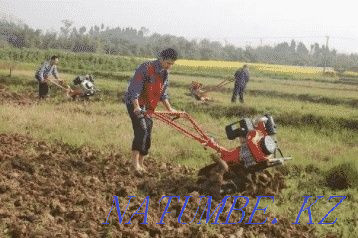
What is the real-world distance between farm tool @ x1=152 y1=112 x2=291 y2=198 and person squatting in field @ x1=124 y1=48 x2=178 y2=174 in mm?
334

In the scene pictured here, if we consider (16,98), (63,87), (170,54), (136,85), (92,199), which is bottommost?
(92,199)

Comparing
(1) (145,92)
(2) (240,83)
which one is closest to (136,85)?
(1) (145,92)

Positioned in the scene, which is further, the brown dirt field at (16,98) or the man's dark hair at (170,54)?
the brown dirt field at (16,98)

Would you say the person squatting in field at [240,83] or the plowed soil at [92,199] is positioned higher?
the person squatting in field at [240,83]

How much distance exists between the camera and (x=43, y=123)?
11.2 meters

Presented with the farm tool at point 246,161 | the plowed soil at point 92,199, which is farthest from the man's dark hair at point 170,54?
the plowed soil at point 92,199

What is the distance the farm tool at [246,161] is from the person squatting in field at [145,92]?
33cm

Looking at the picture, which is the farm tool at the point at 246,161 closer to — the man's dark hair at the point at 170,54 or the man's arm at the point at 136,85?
the man's arm at the point at 136,85

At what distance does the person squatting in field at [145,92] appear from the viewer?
277 inches

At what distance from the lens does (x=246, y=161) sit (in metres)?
6.63

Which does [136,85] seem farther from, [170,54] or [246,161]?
[246,161]

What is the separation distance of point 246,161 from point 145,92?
5.97 ft

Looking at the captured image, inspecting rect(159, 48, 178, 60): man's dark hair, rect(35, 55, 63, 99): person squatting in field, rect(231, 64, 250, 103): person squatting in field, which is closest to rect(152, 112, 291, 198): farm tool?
rect(159, 48, 178, 60): man's dark hair

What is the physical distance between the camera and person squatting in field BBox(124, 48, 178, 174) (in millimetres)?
7047
